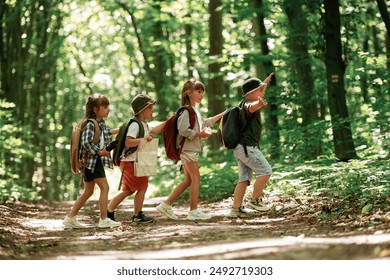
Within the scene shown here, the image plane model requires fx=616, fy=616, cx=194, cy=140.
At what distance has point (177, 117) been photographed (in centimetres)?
901

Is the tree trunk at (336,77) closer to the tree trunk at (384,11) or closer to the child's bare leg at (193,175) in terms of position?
the tree trunk at (384,11)

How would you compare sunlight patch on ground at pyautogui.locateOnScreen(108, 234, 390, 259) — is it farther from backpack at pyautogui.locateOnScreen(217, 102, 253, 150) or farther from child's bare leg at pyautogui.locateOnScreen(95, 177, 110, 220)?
backpack at pyautogui.locateOnScreen(217, 102, 253, 150)

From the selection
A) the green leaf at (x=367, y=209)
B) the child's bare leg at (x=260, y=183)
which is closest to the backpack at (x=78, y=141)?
the child's bare leg at (x=260, y=183)

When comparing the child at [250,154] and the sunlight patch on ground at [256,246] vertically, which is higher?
the child at [250,154]

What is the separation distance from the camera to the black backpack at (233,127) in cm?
894

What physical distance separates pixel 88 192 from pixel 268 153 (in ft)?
23.1

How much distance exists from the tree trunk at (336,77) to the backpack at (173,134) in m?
4.08

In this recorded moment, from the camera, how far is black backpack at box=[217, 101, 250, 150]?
8.94 m

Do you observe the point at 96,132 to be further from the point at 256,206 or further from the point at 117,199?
the point at 256,206

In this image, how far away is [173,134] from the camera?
29.6ft

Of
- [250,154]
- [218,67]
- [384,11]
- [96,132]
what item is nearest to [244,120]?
[250,154]

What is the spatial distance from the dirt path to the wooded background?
146 inches
